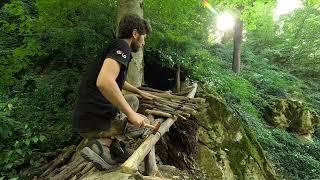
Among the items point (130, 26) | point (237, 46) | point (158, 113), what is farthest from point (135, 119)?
point (237, 46)

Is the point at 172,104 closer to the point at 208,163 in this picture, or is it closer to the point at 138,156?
the point at 208,163

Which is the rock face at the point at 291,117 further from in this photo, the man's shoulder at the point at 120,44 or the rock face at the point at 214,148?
the man's shoulder at the point at 120,44

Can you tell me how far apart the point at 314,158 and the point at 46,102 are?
8.73 metres

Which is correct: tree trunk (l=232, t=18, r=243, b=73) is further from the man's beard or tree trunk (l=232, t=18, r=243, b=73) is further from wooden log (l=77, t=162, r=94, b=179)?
the man's beard

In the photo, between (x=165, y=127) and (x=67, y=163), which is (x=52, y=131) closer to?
(x=67, y=163)

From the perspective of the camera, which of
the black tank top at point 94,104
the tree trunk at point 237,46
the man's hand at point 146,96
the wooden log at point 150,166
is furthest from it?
the tree trunk at point 237,46

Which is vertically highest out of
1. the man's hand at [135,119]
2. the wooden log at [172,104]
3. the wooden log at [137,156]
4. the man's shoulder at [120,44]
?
the man's shoulder at [120,44]

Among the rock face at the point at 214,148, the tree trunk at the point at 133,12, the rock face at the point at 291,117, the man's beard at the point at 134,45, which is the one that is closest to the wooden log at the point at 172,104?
the rock face at the point at 214,148

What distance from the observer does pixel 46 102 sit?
8.34 m

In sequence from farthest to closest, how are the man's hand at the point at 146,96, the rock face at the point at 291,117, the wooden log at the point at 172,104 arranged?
1. the rock face at the point at 291,117
2. the wooden log at the point at 172,104
3. the man's hand at the point at 146,96

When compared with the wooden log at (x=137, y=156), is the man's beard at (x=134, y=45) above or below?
above

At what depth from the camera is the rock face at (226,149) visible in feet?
24.1

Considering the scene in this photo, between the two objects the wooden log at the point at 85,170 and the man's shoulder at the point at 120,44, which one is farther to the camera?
the wooden log at the point at 85,170

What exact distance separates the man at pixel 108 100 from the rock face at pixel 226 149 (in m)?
3.20
